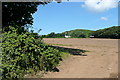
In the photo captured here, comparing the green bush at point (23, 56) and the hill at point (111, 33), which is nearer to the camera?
the green bush at point (23, 56)

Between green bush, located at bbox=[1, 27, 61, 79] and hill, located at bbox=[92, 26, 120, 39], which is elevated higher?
hill, located at bbox=[92, 26, 120, 39]

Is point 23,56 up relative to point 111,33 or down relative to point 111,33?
down

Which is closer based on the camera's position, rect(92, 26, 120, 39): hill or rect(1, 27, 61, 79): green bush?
rect(1, 27, 61, 79): green bush

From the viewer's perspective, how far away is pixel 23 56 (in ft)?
16.7

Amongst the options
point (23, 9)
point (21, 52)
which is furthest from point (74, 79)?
point (23, 9)

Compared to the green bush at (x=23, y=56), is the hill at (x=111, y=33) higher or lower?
higher

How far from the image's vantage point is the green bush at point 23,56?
15.9ft

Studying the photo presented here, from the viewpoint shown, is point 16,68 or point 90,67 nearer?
point 16,68

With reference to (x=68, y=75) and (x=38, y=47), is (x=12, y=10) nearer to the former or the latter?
(x=38, y=47)

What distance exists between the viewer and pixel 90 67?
21.0ft

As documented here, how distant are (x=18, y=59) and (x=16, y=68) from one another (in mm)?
274

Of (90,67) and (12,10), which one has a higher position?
(12,10)

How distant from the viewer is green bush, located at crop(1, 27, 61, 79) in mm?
4840

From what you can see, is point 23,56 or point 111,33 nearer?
point 23,56
